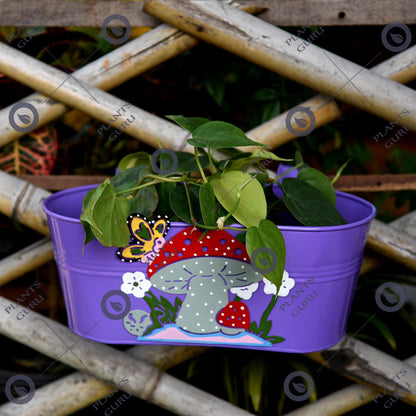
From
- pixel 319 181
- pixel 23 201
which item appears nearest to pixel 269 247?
pixel 319 181

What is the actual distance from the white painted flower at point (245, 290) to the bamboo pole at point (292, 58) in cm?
38

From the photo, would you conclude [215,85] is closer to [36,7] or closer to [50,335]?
[36,7]

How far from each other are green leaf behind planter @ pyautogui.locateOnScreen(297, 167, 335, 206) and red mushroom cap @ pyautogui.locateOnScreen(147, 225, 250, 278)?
150 millimetres

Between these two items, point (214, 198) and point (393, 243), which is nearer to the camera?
point (214, 198)

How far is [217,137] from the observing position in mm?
583

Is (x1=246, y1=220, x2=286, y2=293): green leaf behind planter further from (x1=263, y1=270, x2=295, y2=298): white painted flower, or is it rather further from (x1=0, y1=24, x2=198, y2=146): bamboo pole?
(x1=0, y1=24, x2=198, y2=146): bamboo pole

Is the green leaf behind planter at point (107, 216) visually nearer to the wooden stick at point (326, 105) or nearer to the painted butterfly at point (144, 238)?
the painted butterfly at point (144, 238)

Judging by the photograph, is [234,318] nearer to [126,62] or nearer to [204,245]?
[204,245]

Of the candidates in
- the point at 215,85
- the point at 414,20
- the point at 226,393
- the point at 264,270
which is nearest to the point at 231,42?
the point at 215,85

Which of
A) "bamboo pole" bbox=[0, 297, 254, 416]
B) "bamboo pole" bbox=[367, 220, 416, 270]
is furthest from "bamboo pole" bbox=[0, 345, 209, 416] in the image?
"bamboo pole" bbox=[367, 220, 416, 270]

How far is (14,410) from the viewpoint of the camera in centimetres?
89

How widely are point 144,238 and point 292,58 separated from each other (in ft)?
1.34

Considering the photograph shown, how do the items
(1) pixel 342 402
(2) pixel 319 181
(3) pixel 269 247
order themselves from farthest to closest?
(1) pixel 342 402 → (2) pixel 319 181 → (3) pixel 269 247

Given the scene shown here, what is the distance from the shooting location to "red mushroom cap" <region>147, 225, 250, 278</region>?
0.62m
